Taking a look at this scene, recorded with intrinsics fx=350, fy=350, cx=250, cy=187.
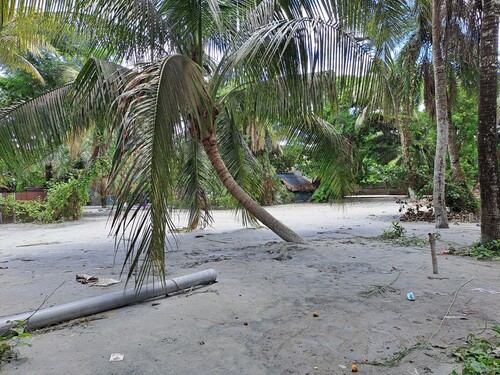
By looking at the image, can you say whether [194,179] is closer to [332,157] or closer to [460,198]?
[332,157]

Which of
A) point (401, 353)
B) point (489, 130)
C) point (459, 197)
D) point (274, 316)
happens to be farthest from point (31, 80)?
point (401, 353)

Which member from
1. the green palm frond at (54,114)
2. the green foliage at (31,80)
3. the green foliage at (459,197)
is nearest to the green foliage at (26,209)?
the green foliage at (31,80)

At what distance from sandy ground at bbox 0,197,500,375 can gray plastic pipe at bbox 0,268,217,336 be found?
9 cm

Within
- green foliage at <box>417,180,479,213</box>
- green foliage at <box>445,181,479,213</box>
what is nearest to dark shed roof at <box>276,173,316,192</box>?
green foliage at <box>417,180,479,213</box>

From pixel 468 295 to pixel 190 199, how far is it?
6.12 m

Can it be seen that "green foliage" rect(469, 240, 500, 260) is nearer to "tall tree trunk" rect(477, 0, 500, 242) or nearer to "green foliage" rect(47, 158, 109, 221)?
"tall tree trunk" rect(477, 0, 500, 242)

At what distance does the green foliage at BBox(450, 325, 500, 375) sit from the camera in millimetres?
1963

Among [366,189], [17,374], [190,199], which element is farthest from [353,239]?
[366,189]

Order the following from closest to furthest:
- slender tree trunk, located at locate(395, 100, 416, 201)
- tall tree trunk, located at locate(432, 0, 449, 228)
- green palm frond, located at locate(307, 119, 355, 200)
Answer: green palm frond, located at locate(307, 119, 355, 200), tall tree trunk, located at locate(432, 0, 449, 228), slender tree trunk, located at locate(395, 100, 416, 201)

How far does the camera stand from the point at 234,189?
642 cm

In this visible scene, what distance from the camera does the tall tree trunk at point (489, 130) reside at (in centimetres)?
558

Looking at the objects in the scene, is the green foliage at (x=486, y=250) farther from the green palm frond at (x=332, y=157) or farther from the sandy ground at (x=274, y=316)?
the green palm frond at (x=332, y=157)

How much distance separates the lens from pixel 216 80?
5.08m

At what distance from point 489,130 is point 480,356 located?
463 cm
